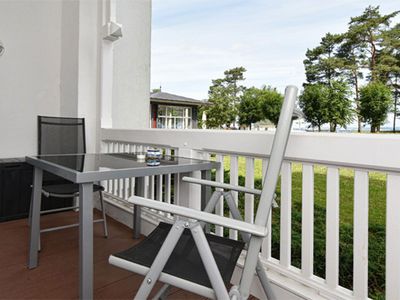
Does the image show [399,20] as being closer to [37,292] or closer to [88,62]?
[88,62]

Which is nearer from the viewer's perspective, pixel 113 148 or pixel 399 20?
pixel 113 148

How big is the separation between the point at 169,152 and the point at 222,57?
19.7 metres

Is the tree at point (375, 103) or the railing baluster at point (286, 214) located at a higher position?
the tree at point (375, 103)

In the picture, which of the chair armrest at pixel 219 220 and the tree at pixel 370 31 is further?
the tree at pixel 370 31

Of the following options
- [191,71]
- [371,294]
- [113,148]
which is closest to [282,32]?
[191,71]

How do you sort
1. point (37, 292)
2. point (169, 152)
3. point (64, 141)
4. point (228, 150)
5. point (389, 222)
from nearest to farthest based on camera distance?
point (389, 222) → point (37, 292) → point (228, 150) → point (169, 152) → point (64, 141)

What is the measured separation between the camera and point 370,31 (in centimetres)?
2119

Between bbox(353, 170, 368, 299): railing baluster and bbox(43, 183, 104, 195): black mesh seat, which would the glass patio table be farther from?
bbox(353, 170, 368, 299): railing baluster

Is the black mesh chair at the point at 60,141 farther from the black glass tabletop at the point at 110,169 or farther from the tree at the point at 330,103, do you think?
the tree at the point at 330,103

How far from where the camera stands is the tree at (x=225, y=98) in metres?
20.1

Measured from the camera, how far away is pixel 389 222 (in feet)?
4.00

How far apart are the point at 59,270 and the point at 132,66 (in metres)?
3.00

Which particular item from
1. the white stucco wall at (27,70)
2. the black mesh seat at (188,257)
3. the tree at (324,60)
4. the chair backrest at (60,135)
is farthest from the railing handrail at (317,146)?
the tree at (324,60)

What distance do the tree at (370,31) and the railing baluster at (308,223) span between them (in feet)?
74.4
